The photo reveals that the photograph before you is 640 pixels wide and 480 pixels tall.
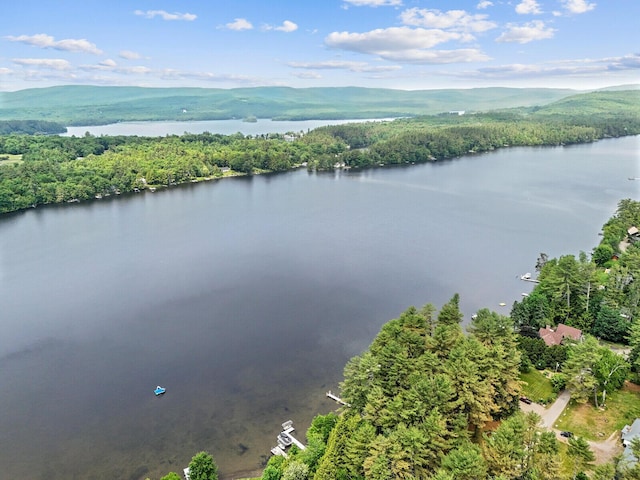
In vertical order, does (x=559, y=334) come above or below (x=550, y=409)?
above

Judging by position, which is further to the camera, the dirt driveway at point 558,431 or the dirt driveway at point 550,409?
the dirt driveway at point 550,409

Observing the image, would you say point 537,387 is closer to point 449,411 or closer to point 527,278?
point 449,411

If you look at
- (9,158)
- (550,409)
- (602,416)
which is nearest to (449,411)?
(550,409)

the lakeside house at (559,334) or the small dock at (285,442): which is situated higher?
the lakeside house at (559,334)

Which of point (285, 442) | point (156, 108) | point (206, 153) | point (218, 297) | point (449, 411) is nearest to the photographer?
point (449, 411)

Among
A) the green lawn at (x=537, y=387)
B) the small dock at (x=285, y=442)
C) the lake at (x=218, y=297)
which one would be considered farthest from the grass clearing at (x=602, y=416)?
the small dock at (x=285, y=442)

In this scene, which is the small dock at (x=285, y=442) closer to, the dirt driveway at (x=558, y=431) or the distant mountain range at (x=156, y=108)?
the dirt driveway at (x=558, y=431)

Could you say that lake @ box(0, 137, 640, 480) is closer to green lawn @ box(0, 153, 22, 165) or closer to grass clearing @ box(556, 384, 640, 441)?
grass clearing @ box(556, 384, 640, 441)

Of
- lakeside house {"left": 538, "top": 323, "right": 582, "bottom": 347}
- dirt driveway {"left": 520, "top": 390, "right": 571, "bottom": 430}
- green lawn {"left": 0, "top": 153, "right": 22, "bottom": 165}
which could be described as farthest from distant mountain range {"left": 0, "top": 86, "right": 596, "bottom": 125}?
dirt driveway {"left": 520, "top": 390, "right": 571, "bottom": 430}
